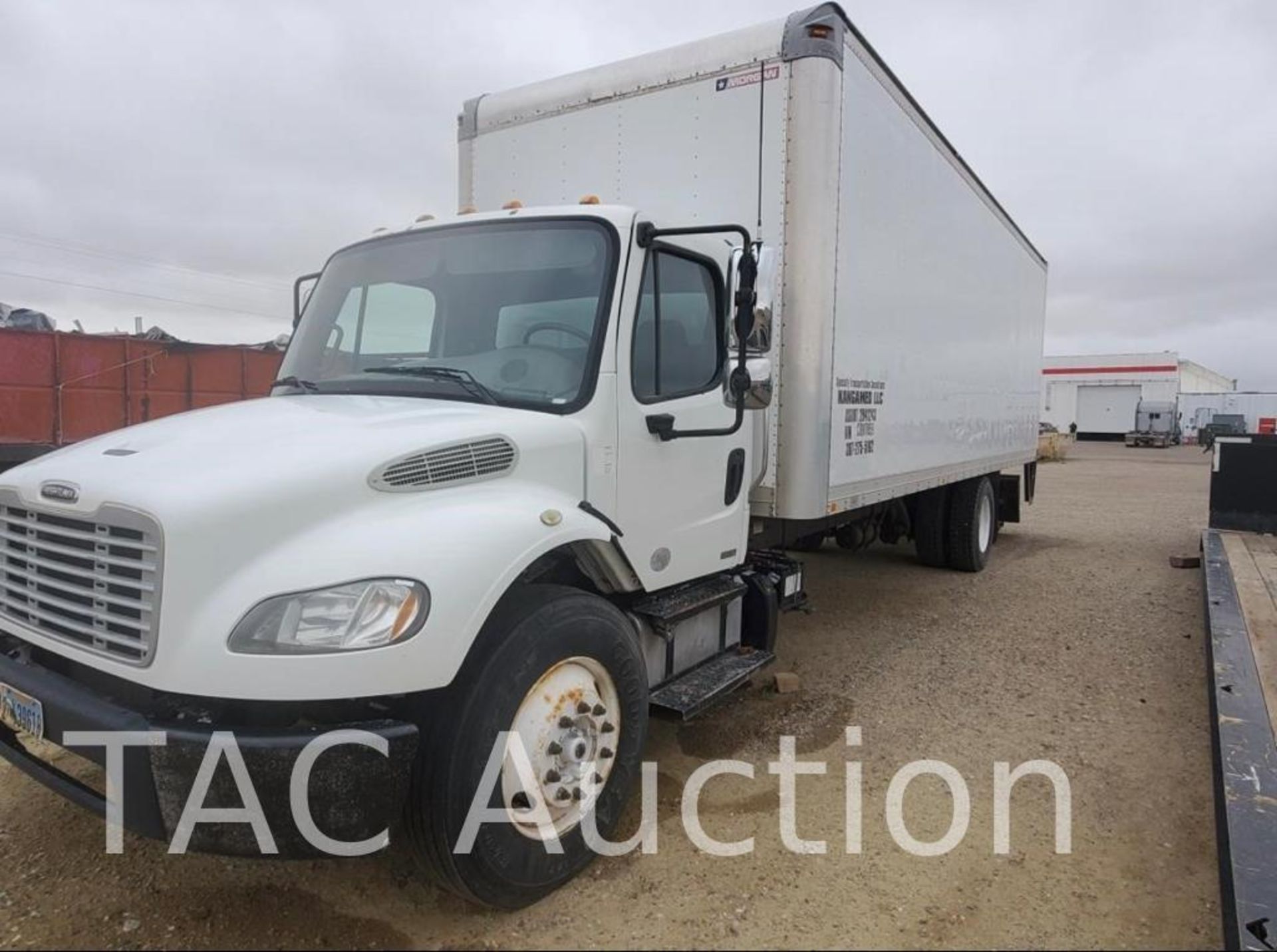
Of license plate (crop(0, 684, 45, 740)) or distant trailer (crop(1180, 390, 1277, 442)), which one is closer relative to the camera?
license plate (crop(0, 684, 45, 740))

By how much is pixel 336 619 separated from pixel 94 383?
37.3 feet

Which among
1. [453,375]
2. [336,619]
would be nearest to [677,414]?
[453,375]

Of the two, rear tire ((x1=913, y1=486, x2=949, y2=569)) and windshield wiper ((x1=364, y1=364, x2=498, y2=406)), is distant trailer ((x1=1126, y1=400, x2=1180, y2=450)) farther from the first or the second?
windshield wiper ((x1=364, y1=364, x2=498, y2=406))

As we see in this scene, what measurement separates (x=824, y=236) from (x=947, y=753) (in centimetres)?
274

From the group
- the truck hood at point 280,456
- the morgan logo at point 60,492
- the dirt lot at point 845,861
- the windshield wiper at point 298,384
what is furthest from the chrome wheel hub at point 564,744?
the windshield wiper at point 298,384

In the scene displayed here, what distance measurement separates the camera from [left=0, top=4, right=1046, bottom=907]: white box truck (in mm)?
2391

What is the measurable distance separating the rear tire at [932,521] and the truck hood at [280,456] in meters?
6.51

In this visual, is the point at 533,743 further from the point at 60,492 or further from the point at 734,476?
the point at 734,476

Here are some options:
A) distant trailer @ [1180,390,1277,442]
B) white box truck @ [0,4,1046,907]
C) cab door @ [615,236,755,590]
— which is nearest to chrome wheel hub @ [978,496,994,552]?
white box truck @ [0,4,1046,907]

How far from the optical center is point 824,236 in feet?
14.9

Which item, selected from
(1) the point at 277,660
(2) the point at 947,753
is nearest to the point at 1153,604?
(2) the point at 947,753

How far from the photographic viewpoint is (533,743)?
2871 millimetres

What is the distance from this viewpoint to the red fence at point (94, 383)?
10.8m

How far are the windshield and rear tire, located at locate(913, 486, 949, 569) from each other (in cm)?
633
